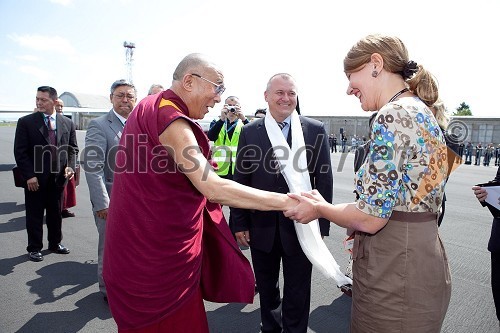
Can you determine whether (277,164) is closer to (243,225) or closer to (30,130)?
(243,225)

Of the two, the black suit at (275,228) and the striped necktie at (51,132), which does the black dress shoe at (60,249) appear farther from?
the black suit at (275,228)

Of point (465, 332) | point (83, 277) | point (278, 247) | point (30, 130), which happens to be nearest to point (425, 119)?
point (278, 247)

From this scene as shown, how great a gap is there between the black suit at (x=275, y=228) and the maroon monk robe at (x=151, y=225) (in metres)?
0.95

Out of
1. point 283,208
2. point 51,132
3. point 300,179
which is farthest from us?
point 51,132

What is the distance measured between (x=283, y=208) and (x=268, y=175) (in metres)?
0.93

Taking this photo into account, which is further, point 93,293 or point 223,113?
point 223,113

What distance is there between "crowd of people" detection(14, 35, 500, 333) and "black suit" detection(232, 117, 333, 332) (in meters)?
0.01

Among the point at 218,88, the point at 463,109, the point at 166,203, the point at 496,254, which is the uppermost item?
the point at 463,109

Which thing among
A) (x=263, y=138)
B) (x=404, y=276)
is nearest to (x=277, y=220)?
(x=263, y=138)

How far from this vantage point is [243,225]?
10.1 feet

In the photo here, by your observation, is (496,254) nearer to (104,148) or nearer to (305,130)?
(305,130)

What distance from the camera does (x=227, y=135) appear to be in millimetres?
A: 5684

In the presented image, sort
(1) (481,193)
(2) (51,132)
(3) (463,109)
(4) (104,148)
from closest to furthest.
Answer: (1) (481,193), (4) (104,148), (2) (51,132), (3) (463,109)

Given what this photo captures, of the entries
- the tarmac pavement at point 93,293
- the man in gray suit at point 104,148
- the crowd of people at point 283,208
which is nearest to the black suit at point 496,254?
the tarmac pavement at point 93,293
